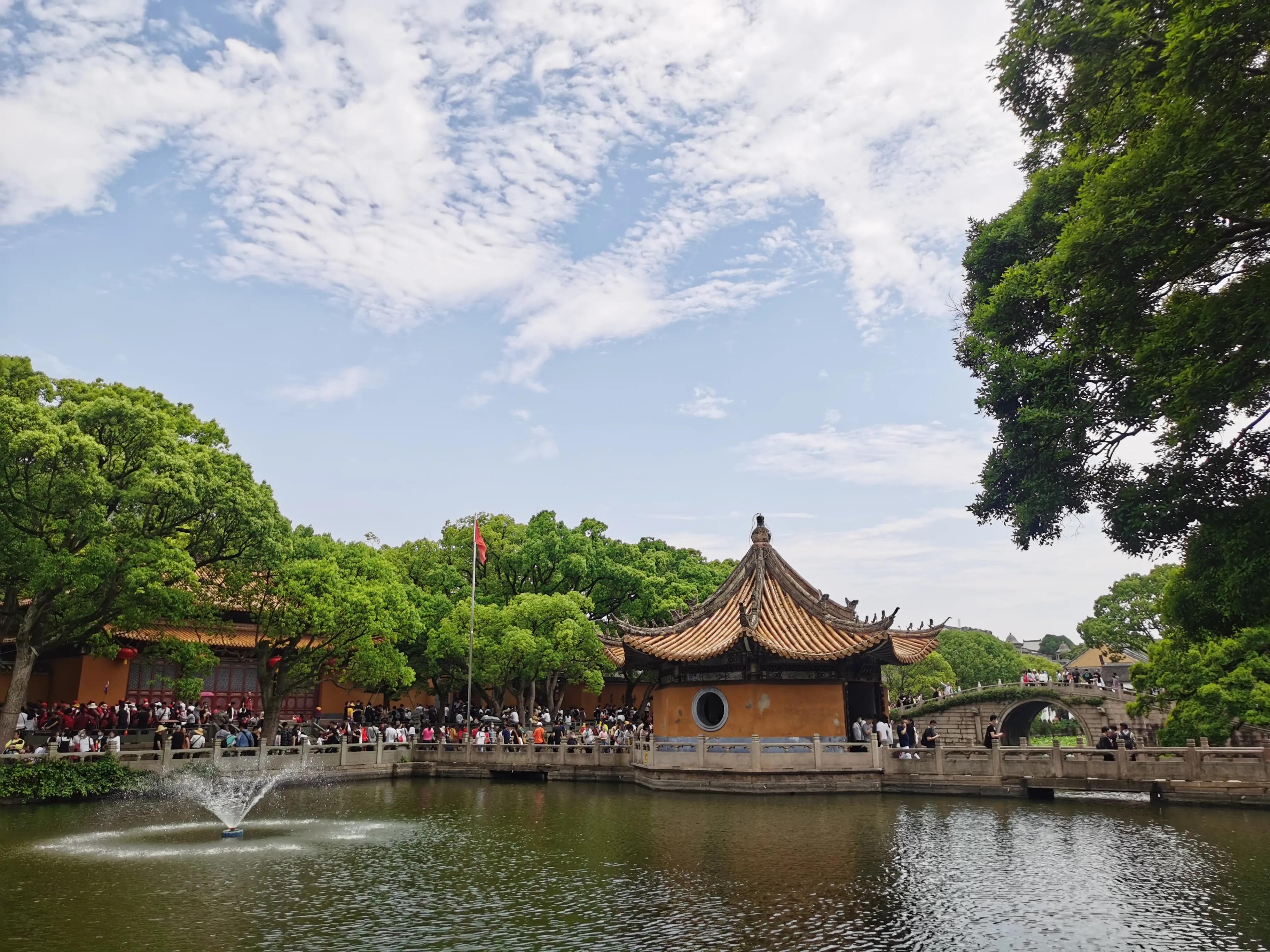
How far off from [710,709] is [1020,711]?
106 feet

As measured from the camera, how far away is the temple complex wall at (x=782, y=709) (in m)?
24.0

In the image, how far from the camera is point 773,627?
25047 millimetres

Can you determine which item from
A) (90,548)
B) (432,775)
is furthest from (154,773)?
(432,775)

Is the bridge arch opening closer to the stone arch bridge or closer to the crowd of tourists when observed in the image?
the stone arch bridge

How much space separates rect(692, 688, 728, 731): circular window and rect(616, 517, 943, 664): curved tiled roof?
1.40 meters

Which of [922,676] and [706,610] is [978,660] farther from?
[706,610]

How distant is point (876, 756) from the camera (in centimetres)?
2273

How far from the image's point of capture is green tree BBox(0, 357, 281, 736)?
20062 mm

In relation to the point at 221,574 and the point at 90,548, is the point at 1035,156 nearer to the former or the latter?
the point at 90,548

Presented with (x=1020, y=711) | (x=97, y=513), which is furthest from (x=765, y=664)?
(x=1020, y=711)

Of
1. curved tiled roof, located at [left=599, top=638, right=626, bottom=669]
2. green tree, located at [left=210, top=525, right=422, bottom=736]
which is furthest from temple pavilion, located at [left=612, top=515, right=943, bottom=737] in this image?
green tree, located at [left=210, top=525, right=422, bottom=736]

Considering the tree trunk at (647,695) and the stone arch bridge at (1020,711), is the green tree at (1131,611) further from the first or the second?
the tree trunk at (647,695)

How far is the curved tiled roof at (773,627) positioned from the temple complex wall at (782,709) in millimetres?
1214

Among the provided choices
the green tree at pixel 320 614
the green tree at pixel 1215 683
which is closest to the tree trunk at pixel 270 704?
the green tree at pixel 320 614
